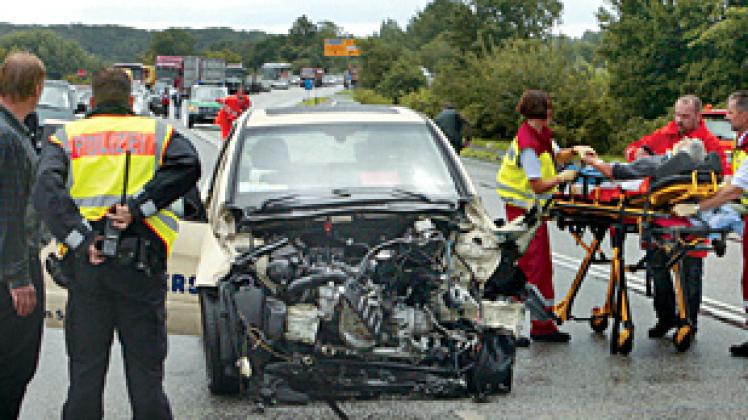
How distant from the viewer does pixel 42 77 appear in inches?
217

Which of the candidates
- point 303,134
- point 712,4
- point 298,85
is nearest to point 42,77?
point 303,134

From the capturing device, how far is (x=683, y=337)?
856cm

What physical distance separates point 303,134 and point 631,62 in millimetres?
35346

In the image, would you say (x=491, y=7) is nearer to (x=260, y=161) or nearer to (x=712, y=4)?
(x=712, y=4)

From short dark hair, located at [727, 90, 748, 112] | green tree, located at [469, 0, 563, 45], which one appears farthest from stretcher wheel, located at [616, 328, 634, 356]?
green tree, located at [469, 0, 563, 45]

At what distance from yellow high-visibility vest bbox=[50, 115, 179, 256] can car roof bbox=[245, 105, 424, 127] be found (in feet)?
8.01

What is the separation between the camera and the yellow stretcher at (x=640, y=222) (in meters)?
8.28

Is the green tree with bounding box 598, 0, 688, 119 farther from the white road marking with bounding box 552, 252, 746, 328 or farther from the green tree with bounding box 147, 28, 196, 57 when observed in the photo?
the green tree with bounding box 147, 28, 196, 57

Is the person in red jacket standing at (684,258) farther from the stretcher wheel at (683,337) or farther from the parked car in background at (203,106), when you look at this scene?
the parked car in background at (203,106)

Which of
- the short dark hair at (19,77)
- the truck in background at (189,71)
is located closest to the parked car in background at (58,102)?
the short dark hair at (19,77)

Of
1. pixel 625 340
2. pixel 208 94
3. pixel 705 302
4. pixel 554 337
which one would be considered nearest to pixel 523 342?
pixel 554 337

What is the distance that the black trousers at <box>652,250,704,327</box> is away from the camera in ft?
28.8

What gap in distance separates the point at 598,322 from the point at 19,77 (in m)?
5.26

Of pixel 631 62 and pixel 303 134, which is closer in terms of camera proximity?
pixel 303 134
